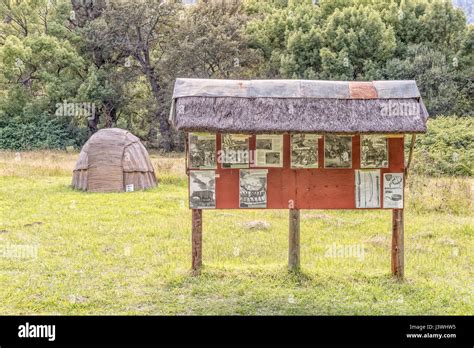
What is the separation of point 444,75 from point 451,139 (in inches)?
328

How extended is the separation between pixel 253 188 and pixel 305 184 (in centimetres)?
76

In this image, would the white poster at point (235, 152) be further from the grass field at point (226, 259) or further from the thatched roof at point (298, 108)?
the grass field at point (226, 259)

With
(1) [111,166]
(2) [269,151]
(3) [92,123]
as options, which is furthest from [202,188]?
(3) [92,123]

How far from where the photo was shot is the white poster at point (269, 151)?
7371 millimetres

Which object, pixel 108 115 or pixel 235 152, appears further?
pixel 108 115

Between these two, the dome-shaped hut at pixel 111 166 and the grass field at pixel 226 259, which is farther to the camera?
the dome-shaped hut at pixel 111 166

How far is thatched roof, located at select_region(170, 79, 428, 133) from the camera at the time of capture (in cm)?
687

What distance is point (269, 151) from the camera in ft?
24.3

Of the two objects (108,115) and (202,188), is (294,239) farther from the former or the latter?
(108,115)

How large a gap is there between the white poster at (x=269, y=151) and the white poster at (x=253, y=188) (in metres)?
0.14

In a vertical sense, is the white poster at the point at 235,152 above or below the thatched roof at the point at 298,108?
below

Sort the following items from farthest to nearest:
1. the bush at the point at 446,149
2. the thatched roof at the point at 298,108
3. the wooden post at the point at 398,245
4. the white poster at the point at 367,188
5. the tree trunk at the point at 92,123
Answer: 1. the tree trunk at the point at 92,123
2. the bush at the point at 446,149
3. the wooden post at the point at 398,245
4. the white poster at the point at 367,188
5. the thatched roof at the point at 298,108

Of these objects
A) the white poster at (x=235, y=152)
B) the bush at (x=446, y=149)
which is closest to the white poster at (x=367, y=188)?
the white poster at (x=235, y=152)

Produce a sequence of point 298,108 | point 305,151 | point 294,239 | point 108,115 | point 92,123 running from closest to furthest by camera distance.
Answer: point 298,108 → point 305,151 → point 294,239 → point 108,115 → point 92,123
